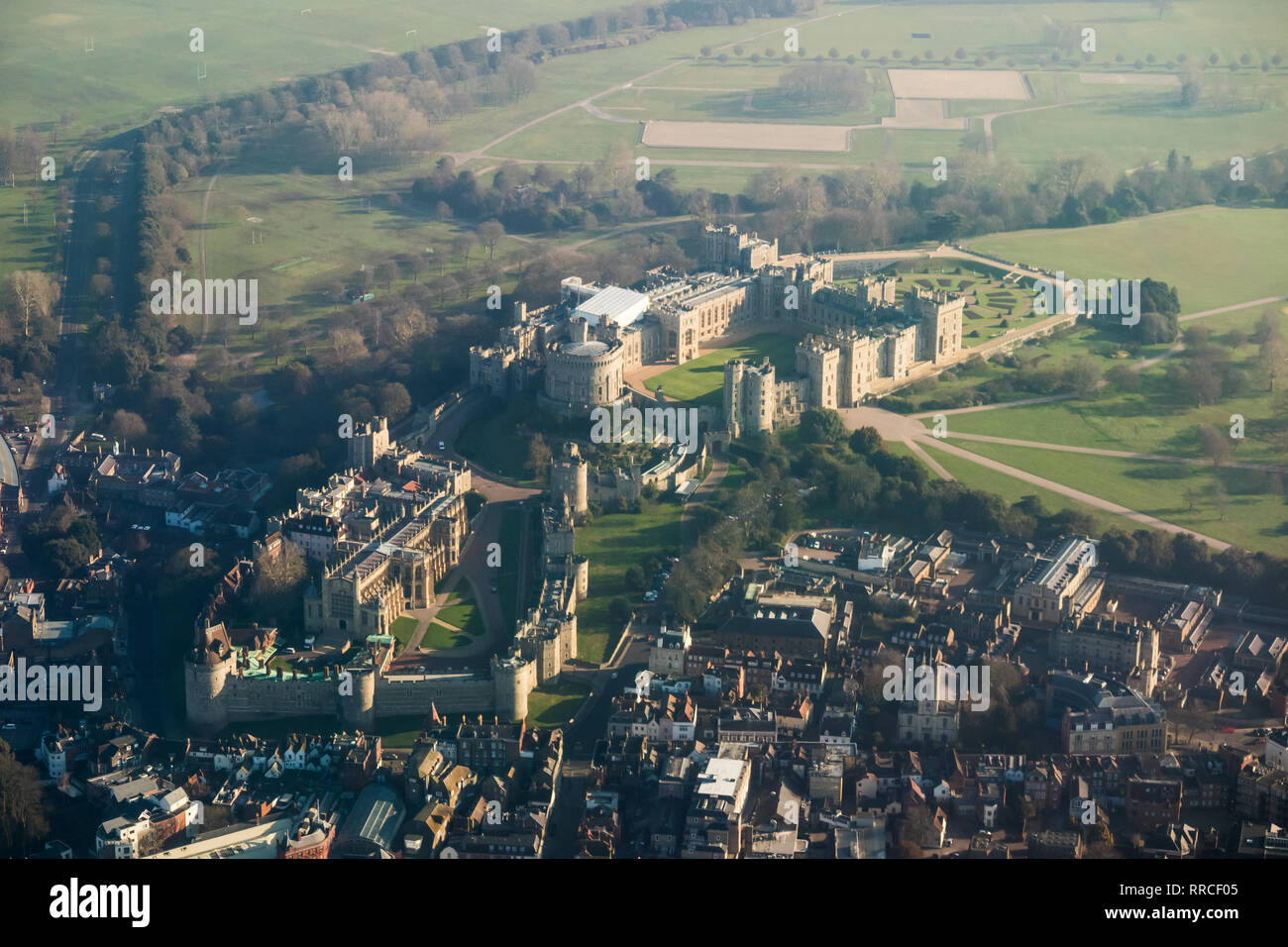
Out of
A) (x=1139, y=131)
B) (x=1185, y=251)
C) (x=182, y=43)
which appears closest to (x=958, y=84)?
(x=1139, y=131)

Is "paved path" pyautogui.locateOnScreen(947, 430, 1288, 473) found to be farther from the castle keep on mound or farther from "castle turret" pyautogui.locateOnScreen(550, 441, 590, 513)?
the castle keep on mound

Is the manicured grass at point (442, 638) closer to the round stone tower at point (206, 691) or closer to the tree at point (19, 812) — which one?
the round stone tower at point (206, 691)

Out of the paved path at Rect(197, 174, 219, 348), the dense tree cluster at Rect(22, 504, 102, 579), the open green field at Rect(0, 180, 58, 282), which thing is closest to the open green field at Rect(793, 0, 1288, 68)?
the paved path at Rect(197, 174, 219, 348)

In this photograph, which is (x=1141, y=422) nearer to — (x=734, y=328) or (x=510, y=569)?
(x=734, y=328)

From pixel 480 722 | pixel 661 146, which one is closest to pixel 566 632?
pixel 480 722

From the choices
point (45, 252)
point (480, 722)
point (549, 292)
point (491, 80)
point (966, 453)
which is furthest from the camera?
point (491, 80)
